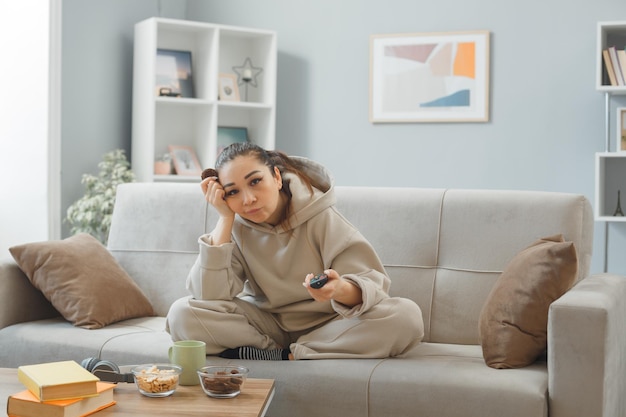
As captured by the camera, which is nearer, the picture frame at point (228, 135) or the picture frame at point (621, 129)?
the picture frame at point (621, 129)

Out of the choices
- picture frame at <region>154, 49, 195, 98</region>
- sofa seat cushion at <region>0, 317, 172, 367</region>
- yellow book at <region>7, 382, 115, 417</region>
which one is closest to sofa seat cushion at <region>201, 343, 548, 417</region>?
sofa seat cushion at <region>0, 317, 172, 367</region>

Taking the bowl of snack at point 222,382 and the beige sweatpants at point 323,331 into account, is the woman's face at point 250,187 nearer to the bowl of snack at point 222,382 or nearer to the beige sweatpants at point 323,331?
the beige sweatpants at point 323,331

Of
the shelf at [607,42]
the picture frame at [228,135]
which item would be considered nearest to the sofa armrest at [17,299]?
the picture frame at [228,135]

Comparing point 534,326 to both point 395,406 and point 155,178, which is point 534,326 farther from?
point 155,178

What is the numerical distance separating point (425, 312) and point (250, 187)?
0.68 metres

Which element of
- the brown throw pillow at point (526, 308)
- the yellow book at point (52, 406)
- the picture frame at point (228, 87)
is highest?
the picture frame at point (228, 87)

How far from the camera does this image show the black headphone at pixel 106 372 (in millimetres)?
1894

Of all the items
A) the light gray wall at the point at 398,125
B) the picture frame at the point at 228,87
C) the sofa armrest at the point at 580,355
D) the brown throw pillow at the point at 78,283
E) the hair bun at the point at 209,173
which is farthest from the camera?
the picture frame at the point at 228,87

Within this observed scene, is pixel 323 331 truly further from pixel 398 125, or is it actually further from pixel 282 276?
pixel 398 125

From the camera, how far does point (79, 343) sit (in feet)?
7.98

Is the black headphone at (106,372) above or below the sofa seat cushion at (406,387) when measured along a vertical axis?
above

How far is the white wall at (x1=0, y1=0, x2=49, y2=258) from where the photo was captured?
4105mm

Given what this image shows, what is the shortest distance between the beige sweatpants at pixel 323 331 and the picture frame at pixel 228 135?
259 centimetres

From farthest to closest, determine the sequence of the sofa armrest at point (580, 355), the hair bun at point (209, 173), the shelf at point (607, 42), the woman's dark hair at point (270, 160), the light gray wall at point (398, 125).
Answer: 1. the light gray wall at point (398, 125)
2. the shelf at point (607, 42)
3. the hair bun at point (209, 173)
4. the woman's dark hair at point (270, 160)
5. the sofa armrest at point (580, 355)
